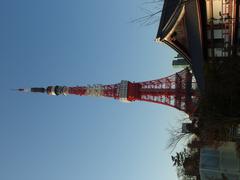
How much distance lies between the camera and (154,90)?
50.6m

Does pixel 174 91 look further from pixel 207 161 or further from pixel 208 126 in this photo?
pixel 208 126

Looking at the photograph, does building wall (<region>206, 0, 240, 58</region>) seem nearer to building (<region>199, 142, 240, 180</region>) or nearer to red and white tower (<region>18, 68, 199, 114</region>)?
building (<region>199, 142, 240, 180</region>)

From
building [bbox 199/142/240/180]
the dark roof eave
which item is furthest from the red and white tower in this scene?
building [bbox 199/142/240/180]

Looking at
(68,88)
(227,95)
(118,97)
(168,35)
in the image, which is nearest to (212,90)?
(227,95)

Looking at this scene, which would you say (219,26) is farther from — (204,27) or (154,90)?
(154,90)

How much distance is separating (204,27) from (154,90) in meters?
26.4

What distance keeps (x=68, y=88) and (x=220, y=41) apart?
135 feet

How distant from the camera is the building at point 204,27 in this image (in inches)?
911

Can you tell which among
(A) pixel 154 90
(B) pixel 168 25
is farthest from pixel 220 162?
(A) pixel 154 90

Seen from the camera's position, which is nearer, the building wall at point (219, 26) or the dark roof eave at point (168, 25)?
the building wall at point (219, 26)

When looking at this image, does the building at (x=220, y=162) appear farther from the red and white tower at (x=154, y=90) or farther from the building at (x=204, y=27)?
the red and white tower at (x=154, y=90)

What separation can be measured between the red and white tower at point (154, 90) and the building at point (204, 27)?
42.0 ft

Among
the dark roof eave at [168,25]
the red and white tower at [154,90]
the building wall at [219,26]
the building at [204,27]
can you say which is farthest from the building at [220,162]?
the red and white tower at [154,90]

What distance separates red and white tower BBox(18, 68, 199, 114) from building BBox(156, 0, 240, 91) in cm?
1282
